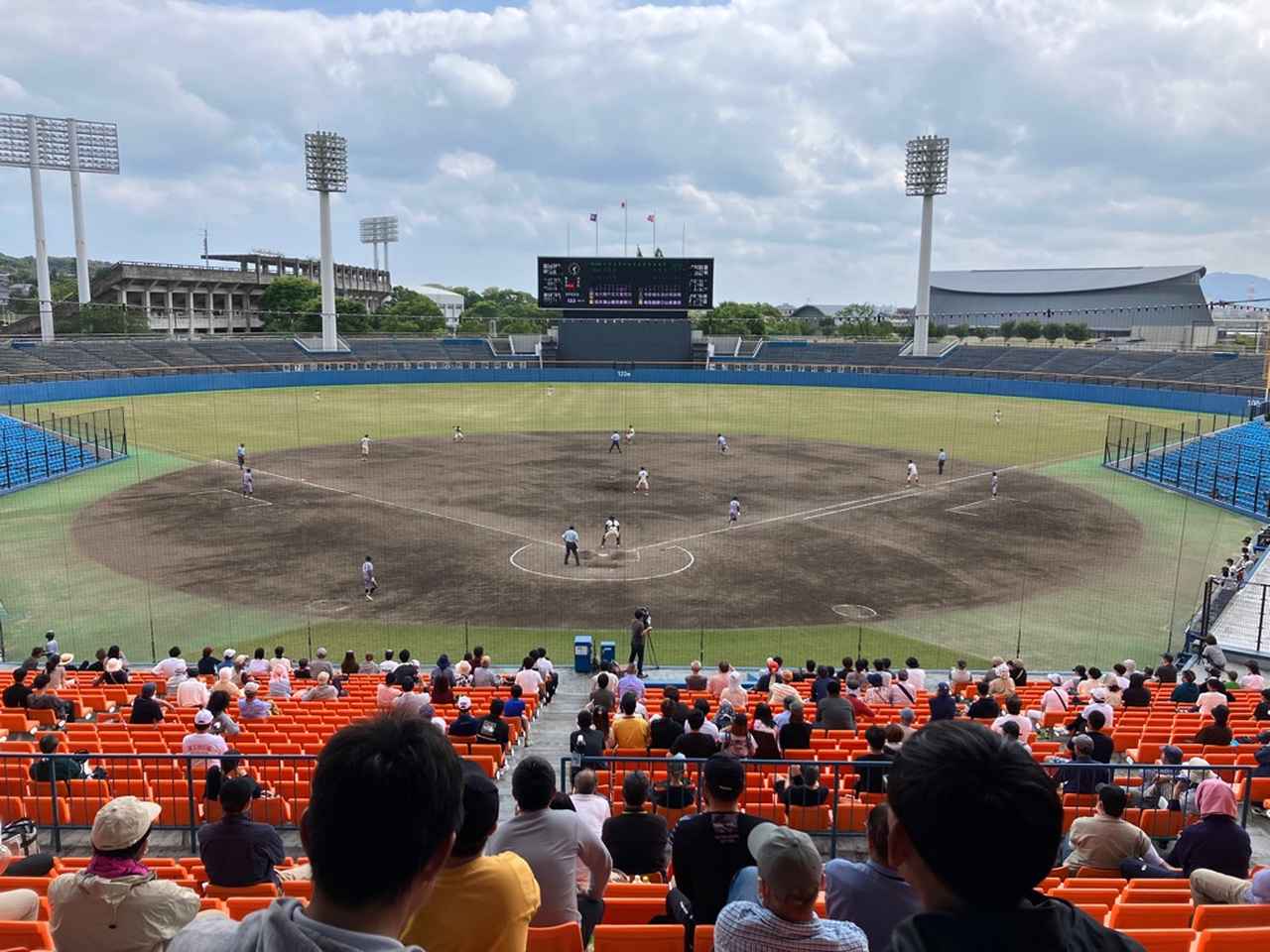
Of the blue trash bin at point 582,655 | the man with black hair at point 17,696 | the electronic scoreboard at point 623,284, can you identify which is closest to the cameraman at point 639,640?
the blue trash bin at point 582,655

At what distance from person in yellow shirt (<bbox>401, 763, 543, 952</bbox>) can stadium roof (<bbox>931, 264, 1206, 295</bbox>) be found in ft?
594

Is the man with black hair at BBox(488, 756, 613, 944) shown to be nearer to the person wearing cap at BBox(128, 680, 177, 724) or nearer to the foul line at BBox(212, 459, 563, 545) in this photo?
the person wearing cap at BBox(128, 680, 177, 724)

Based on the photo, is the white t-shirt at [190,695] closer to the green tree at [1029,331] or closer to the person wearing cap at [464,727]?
the person wearing cap at [464,727]

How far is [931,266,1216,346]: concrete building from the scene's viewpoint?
15188cm

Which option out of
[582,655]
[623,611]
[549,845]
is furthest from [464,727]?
[623,611]

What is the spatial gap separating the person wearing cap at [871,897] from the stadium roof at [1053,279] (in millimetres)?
179836

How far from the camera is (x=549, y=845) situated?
18.2ft

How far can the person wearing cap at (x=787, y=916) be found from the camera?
3.77m

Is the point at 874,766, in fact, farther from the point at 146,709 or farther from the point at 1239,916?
the point at 146,709

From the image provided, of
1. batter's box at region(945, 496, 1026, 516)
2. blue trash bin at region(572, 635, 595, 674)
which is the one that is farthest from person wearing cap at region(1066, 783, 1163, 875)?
batter's box at region(945, 496, 1026, 516)

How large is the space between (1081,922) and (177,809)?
1116 centimetres

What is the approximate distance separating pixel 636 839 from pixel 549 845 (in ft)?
Result: 6.18

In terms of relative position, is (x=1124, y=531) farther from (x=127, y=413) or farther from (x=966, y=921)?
(x=127, y=413)

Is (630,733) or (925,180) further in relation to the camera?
(925,180)
